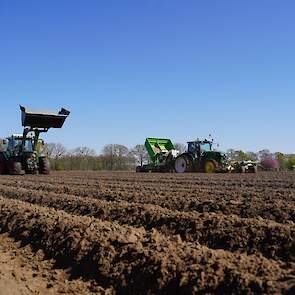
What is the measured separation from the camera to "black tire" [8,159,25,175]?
2273 centimetres

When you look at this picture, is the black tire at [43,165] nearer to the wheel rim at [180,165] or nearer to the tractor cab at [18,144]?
the tractor cab at [18,144]

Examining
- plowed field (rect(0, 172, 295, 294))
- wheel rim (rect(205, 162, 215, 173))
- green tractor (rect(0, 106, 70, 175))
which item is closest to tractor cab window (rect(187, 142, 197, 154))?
wheel rim (rect(205, 162, 215, 173))

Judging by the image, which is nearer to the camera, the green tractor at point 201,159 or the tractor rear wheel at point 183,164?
the green tractor at point 201,159

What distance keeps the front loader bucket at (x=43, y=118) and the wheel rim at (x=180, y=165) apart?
8.75 m

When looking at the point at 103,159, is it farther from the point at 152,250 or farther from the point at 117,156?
the point at 152,250

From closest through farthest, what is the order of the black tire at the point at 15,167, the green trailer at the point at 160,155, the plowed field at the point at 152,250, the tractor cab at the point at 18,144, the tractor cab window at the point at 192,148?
the plowed field at the point at 152,250 → the black tire at the point at 15,167 → the tractor cab at the point at 18,144 → the tractor cab window at the point at 192,148 → the green trailer at the point at 160,155

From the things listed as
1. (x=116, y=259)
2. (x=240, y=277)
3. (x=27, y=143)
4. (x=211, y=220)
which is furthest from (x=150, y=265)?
(x=27, y=143)

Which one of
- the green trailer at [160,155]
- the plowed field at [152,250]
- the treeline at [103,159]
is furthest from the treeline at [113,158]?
the plowed field at [152,250]

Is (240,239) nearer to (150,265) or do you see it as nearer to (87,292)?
(150,265)

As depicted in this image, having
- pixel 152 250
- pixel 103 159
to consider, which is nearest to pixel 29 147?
pixel 152 250

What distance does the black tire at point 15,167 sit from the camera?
74.6ft

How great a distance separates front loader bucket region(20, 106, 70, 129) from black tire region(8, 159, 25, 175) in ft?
6.77

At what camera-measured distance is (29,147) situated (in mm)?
23688

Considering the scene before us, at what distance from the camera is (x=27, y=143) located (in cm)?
2366
